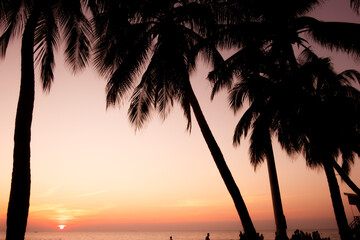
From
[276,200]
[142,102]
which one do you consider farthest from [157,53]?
[276,200]

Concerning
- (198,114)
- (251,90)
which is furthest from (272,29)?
(198,114)

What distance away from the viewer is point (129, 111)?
1066 cm

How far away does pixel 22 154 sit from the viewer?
19.0 ft

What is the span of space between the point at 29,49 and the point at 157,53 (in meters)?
4.05

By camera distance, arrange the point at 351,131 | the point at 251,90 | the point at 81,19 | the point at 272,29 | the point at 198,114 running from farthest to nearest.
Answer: the point at 251,90 < the point at 351,131 < the point at 272,29 < the point at 198,114 < the point at 81,19

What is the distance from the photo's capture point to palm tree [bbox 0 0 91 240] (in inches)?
219

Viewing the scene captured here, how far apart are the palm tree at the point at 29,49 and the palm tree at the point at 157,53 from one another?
993 mm

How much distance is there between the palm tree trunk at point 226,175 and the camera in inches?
319

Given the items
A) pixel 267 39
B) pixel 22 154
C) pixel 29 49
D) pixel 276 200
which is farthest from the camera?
pixel 276 200

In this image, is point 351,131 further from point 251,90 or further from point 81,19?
point 81,19

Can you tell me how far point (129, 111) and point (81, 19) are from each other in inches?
150

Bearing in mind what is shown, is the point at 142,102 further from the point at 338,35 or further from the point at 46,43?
the point at 338,35

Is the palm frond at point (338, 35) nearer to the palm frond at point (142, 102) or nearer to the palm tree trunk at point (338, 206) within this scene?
the palm tree trunk at point (338, 206)

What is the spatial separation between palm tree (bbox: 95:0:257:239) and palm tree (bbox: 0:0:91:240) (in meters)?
0.99
